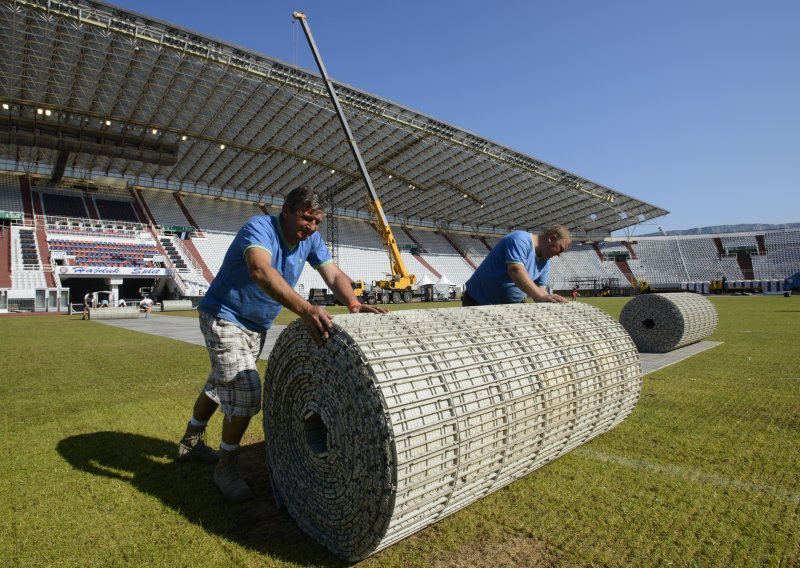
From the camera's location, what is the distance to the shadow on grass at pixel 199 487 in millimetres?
2375

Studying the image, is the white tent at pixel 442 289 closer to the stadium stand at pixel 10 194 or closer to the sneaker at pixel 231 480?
the stadium stand at pixel 10 194

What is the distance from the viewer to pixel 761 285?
51.6m

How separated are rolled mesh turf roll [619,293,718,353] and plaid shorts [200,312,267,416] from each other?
25.5 ft

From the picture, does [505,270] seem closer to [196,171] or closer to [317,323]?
[317,323]

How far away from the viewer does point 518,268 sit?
4133 millimetres

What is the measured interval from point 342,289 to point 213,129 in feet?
121

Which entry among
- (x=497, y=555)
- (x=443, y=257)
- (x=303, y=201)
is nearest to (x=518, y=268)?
(x=303, y=201)

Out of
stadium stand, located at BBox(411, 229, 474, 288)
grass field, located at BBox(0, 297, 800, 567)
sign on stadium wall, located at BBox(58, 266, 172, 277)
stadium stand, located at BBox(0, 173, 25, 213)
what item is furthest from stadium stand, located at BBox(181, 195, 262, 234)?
grass field, located at BBox(0, 297, 800, 567)

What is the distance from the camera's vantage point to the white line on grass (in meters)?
2.74

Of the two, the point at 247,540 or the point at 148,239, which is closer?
the point at 247,540

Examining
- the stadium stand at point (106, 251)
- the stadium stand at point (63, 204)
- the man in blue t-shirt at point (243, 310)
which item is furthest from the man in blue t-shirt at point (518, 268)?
the stadium stand at point (63, 204)

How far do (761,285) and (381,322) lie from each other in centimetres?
6291

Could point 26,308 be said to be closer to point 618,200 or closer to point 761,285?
point 618,200

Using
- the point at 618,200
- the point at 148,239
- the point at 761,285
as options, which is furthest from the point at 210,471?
the point at 761,285
